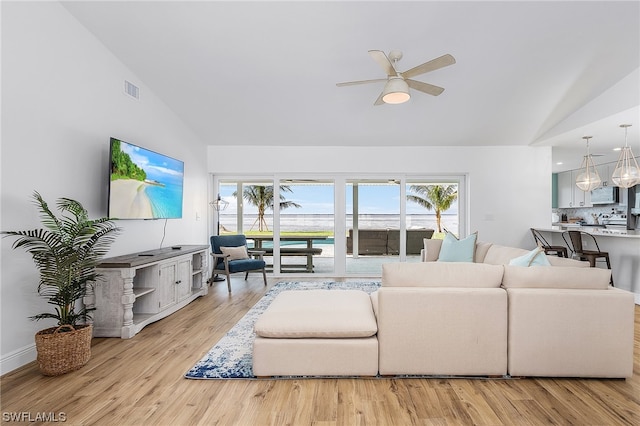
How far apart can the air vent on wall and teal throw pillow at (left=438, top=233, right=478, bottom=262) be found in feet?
14.2

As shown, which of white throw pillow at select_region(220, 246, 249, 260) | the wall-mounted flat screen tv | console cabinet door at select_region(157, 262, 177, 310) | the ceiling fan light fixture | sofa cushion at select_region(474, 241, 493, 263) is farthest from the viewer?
white throw pillow at select_region(220, 246, 249, 260)

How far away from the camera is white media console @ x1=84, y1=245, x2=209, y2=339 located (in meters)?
3.29

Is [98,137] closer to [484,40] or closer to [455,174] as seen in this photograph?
[484,40]

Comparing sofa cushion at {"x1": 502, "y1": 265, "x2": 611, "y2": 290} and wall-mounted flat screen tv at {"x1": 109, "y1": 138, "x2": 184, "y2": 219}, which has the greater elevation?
wall-mounted flat screen tv at {"x1": 109, "y1": 138, "x2": 184, "y2": 219}

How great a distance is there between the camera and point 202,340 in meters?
3.22

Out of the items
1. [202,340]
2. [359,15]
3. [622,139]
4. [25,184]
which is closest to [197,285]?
[202,340]

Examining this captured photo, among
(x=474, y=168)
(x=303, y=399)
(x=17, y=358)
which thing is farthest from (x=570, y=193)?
(x=17, y=358)

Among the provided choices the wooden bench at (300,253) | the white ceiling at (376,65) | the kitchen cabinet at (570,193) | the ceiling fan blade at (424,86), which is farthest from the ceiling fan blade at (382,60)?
the kitchen cabinet at (570,193)

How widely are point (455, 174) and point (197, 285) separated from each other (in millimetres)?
4750

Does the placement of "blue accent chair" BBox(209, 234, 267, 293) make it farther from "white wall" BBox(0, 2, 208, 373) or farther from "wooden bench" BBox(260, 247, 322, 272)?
"white wall" BBox(0, 2, 208, 373)

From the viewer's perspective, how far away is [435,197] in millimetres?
6520

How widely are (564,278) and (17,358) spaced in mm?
4007

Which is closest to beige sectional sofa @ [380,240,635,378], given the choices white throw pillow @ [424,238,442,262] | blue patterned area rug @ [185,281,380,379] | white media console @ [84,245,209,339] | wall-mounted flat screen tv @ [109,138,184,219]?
blue patterned area rug @ [185,281,380,379]

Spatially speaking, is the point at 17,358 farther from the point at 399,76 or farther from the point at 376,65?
the point at 376,65
